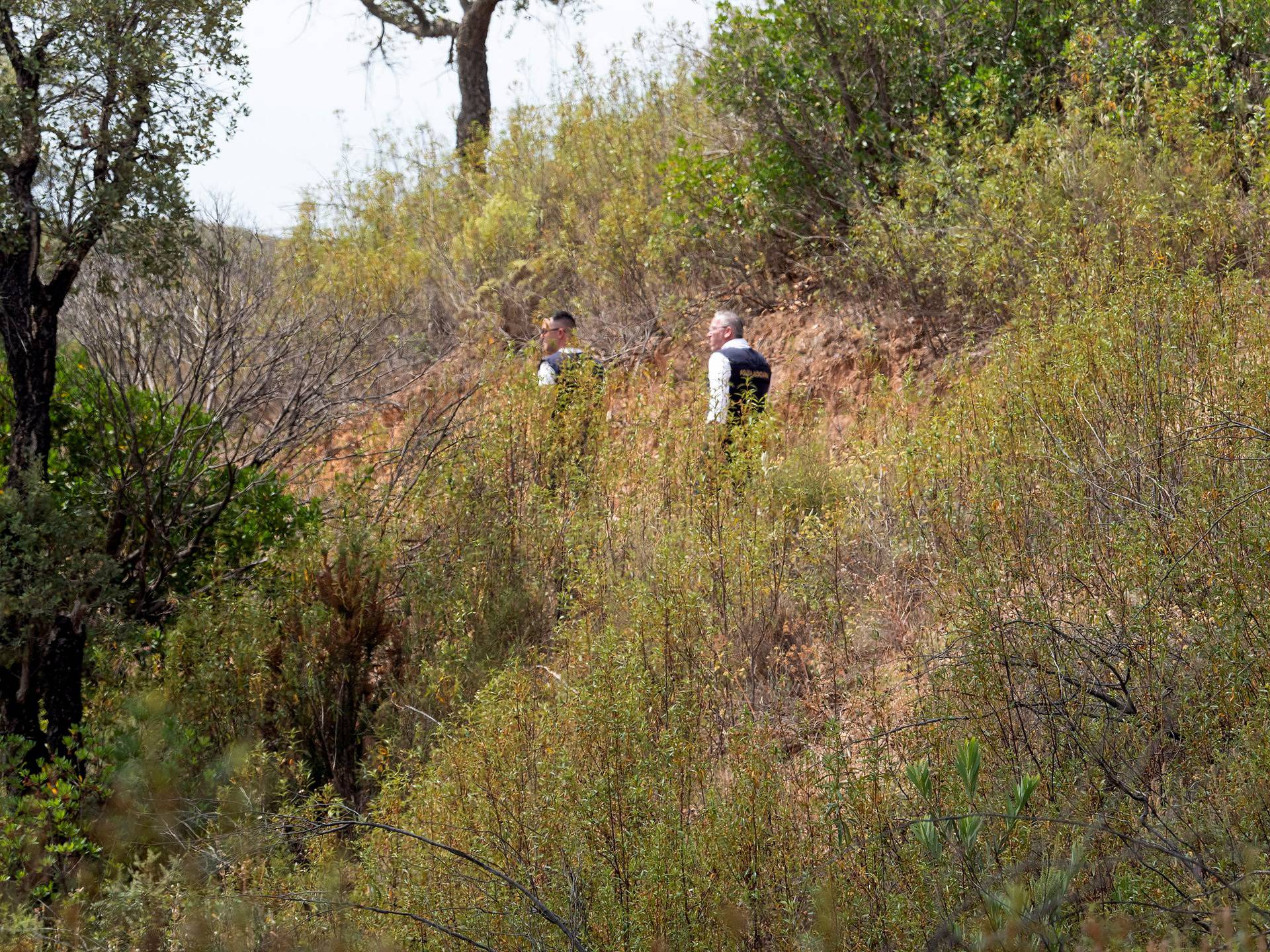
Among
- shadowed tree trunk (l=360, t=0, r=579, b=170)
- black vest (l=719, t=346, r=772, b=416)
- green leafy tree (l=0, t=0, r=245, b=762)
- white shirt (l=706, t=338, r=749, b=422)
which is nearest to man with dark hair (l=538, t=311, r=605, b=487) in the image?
white shirt (l=706, t=338, r=749, b=422)

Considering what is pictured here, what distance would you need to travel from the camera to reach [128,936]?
3.10 metres

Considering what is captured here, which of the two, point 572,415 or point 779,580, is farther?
point 572,415

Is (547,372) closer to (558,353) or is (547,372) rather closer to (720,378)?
(558,353)

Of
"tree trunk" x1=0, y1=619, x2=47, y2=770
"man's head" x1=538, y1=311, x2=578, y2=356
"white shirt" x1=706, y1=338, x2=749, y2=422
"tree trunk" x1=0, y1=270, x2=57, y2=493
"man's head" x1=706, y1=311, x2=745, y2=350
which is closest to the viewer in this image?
"tree trunk" x1=0, y1=619, x2=47, y2=770

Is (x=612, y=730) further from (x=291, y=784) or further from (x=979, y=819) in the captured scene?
(x=291, y=784)

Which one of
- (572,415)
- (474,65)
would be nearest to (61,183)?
(572,415)

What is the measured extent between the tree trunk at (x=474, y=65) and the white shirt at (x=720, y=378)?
10931 millimetres

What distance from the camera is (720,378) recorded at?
24.2ft

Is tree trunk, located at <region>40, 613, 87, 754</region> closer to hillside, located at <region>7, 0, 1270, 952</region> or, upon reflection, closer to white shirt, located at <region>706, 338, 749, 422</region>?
hillside, located at <region>7, 0, 1270, 952</region>

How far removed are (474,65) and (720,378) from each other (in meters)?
12.0

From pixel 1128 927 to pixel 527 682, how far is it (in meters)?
2.32

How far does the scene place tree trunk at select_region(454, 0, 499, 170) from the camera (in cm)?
1714

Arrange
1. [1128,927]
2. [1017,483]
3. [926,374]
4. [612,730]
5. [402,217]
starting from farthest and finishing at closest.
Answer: [402,217]
[926,374]
[1017,483]
[612,730]
[1128,927]

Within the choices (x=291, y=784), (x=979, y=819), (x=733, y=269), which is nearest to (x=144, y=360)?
(x=291, y=784)
